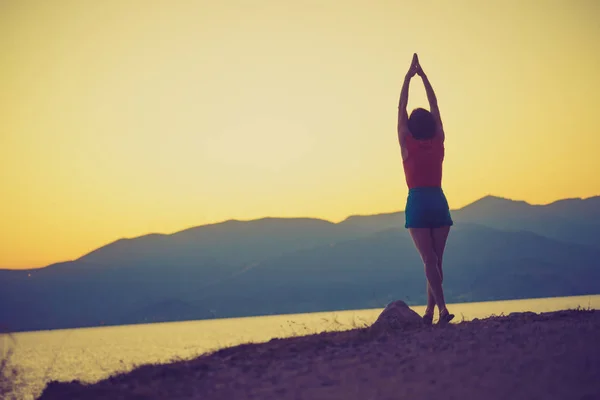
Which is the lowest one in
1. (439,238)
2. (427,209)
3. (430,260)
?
(430,260)

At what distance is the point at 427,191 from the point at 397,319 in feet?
7.13

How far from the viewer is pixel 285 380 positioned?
6.39 metres

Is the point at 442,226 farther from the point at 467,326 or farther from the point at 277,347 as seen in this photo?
the point at 277,347

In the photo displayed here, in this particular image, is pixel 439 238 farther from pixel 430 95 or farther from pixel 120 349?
pixel 120 349

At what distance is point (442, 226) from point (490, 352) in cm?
338

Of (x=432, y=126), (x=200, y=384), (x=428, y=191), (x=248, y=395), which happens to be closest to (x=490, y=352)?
(x=248, y=395)

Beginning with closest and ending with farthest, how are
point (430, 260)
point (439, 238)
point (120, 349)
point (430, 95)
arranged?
point (430, 260)
point (439, 238)
point (430, 95)
point (120, 349)

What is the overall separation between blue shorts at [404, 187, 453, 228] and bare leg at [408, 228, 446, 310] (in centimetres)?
12

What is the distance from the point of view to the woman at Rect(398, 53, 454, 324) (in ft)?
31.6

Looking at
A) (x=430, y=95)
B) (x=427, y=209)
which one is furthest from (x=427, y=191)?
(x=430, y=95)

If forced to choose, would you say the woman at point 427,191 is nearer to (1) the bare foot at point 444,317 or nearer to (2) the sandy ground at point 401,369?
(1) the bare foot at point 444,317

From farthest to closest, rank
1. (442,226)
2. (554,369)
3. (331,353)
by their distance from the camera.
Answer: (442,226) < (331,353) < (554,369)

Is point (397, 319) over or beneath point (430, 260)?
beneath

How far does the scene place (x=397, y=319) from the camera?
10.6 metres
